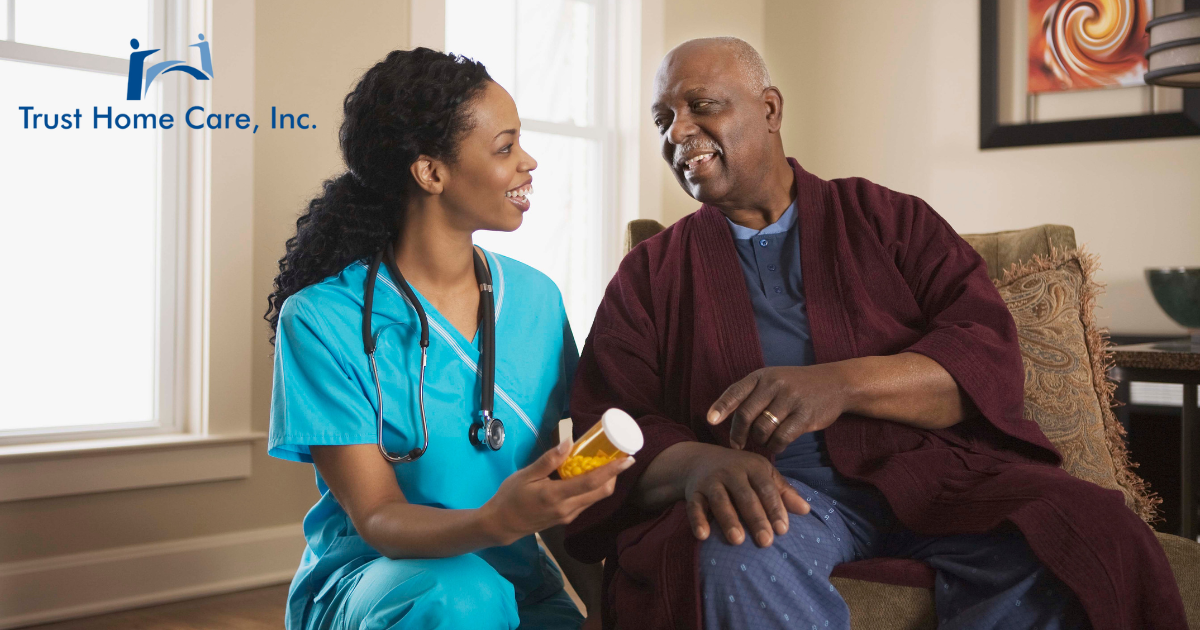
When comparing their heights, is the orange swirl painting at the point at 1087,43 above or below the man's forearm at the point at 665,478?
above

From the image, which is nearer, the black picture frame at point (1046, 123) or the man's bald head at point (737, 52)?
the man's bald head at point (737, 52)

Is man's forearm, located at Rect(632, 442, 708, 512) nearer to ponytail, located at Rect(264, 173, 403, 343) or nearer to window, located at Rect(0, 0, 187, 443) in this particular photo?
ponytail, located at Rect(264, 173, 403, 343)

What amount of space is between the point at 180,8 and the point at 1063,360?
2.36 metres

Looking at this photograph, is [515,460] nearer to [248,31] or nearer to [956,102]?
[248,31]

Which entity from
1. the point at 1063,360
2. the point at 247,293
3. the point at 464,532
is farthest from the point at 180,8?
the point at 1063,360

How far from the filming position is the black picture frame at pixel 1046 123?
3.09m

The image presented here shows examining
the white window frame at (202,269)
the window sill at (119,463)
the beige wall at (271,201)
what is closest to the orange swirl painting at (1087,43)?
the beige wall at (271,201)

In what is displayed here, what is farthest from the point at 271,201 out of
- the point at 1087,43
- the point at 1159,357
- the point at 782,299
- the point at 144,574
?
the point at 1087,43

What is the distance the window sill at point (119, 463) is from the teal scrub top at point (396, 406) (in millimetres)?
1160

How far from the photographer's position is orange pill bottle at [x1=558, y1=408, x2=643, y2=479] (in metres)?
0.93

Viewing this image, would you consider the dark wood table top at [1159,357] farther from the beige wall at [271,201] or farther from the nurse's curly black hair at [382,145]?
the beige wall at [271,201]

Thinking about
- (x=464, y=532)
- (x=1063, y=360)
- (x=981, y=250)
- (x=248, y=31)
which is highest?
(x=248, y=31)

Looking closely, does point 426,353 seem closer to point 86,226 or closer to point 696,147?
point 696,147

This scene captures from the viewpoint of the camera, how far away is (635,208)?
3686 mm
